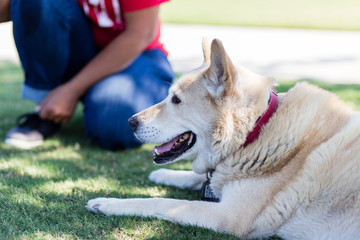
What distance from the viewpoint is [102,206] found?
2.63 metres

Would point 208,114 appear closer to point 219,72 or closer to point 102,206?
point 219,72

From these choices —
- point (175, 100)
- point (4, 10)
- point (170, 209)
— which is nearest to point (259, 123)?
point (175, 100)

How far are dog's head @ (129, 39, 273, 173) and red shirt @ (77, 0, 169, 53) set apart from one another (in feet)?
3.65

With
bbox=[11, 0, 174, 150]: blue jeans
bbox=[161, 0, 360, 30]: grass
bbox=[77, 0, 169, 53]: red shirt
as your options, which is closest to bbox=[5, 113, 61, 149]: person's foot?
bbox=[11, 0, 174, 150]: blue jeans

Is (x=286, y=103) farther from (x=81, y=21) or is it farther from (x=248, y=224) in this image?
(x=81, y=21)

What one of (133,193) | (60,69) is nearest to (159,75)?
(60,69)

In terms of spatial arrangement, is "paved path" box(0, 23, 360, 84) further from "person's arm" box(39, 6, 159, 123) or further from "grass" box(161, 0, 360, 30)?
"person's arm" box(39, 6, 159, 123)

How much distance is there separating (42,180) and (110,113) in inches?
40.2

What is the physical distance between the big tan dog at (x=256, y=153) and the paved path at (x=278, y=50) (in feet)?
11.1

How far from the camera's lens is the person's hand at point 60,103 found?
160 inches

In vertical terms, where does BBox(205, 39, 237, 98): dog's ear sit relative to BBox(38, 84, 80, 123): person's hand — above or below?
above

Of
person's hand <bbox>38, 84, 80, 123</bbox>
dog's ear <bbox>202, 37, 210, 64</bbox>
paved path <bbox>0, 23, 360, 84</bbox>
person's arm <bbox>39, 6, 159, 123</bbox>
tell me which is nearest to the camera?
dog's ear <bbox>202, 37, 210, 64</bbox>

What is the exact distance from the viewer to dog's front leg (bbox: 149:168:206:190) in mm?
3180

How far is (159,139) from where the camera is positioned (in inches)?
112
